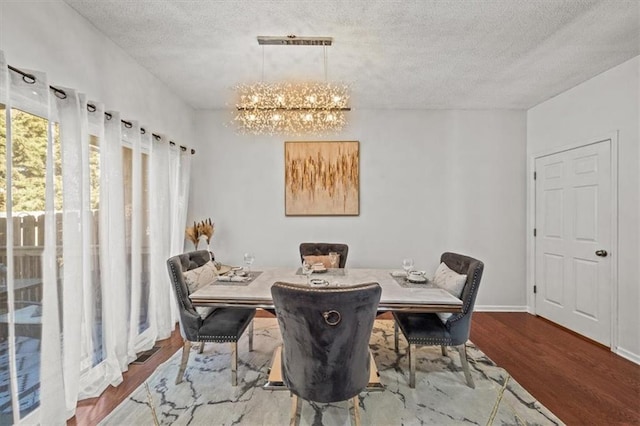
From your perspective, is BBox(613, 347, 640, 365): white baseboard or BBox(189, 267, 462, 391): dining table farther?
BBox(613, 347, 640, 365): white baseboard

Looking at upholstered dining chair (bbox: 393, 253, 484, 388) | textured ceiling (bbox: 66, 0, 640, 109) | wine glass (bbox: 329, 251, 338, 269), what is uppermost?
textured ceiling (bbox: 66, 0, 640, 109)

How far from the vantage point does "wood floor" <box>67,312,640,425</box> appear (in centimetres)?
214

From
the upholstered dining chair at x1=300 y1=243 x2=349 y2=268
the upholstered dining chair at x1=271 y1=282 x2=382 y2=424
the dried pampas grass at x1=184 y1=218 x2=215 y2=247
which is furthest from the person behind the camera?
the dried pampas grass at x1=184 y1=218 x2=215 y2=247

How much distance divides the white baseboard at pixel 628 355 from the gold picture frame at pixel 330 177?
2.96 meters

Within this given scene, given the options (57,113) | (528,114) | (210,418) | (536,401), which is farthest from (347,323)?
(528,114)

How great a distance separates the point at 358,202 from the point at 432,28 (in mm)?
2301

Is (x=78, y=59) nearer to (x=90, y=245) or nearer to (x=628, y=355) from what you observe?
(x=90, y=245)

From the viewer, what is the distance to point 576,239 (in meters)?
3.55

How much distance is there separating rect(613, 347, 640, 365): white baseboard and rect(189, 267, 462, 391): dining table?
83.2 inches

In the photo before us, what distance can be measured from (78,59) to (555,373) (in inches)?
173

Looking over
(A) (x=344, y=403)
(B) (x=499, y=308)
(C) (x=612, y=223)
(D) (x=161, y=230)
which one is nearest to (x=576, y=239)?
(C) (x=612, y=223)

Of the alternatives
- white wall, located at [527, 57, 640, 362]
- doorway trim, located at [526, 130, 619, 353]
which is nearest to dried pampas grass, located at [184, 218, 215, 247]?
doorway trim, located at [526, 130, 619, 353]

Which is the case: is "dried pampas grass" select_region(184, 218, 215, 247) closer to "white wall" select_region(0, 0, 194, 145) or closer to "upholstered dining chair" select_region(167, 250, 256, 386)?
"white wall" select_region(0, 0, 194, 145)

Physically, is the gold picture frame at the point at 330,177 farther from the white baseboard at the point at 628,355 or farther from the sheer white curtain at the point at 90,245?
the white baseboard at the point at 628,355
